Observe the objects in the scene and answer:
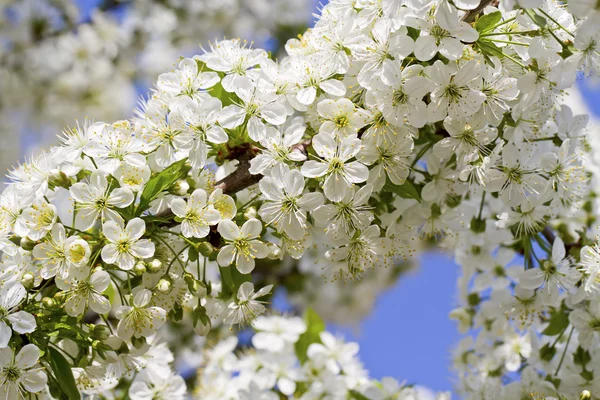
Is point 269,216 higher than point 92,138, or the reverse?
point 92,138

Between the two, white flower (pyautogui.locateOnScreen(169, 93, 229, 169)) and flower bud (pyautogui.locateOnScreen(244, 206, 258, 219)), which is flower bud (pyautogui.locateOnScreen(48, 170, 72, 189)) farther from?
flower bud (pyautogui.locateOnScreen(244, 206, 258, 219))

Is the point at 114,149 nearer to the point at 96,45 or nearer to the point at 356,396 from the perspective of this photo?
the point at 356,396

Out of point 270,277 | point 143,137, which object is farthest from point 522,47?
point 270,277

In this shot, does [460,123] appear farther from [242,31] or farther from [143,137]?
[242,31]

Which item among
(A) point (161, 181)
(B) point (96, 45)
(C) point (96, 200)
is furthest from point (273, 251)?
(B) point (96, 45)

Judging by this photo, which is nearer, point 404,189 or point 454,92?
point 454,92

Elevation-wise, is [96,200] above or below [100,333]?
above

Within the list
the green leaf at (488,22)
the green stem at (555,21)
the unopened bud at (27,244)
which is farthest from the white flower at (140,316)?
the green stem at (555,21)

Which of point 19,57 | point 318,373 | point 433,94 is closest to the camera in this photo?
point 433,94
